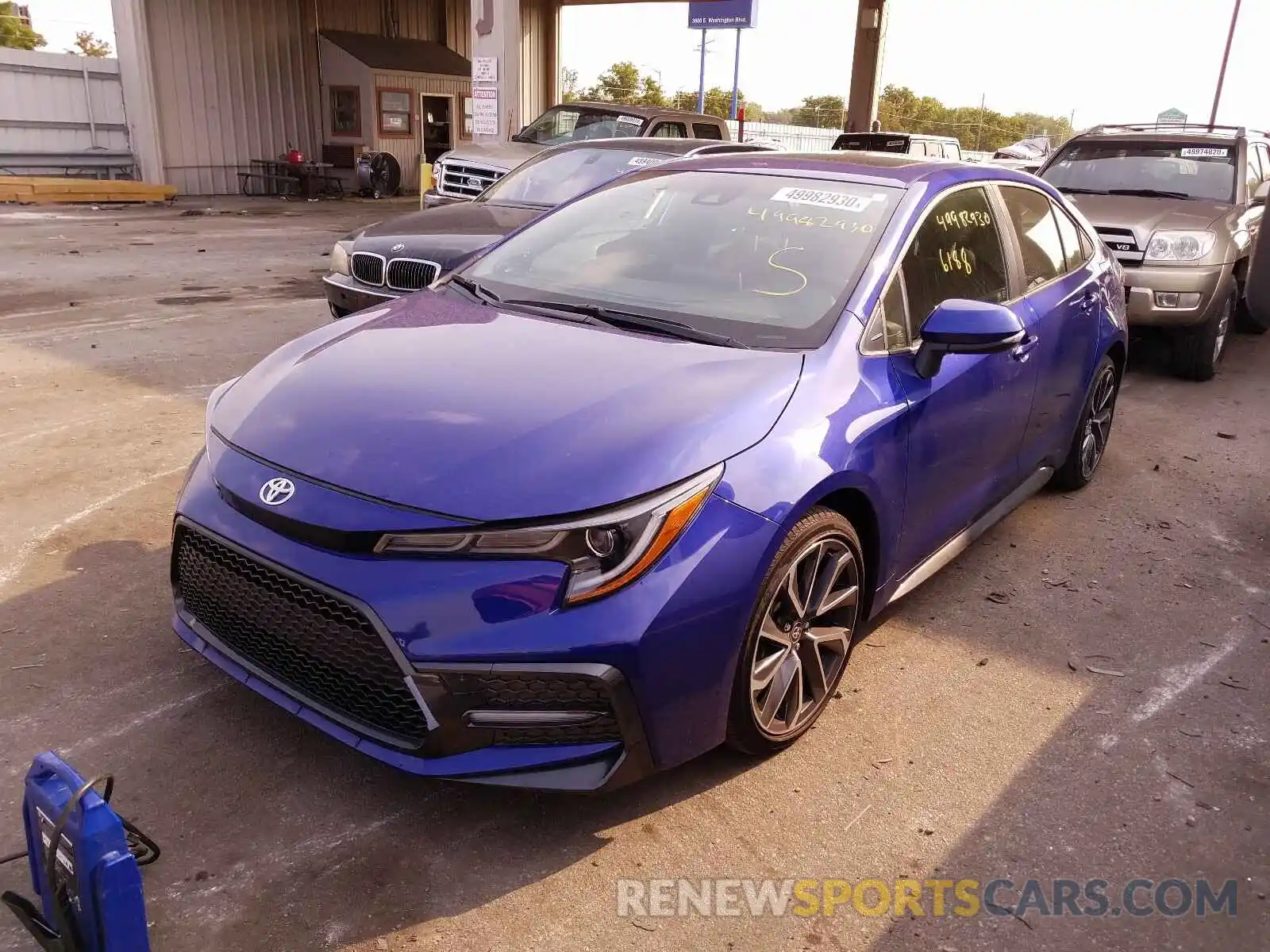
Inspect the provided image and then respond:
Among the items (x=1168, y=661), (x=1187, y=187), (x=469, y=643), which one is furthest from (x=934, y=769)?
(x=1187, y=187)

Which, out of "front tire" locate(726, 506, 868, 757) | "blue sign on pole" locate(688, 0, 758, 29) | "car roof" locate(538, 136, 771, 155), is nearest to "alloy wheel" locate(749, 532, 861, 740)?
"front tire" locate(726, 506, 868, 757)

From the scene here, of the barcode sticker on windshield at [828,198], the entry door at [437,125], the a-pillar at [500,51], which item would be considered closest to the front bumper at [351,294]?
the barcode sticker on windshield at [828,198]

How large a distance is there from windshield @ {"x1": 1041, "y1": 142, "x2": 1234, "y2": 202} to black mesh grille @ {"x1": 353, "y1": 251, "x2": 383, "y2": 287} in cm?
573

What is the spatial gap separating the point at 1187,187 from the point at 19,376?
8833 millimetres

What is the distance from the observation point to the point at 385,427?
2.66 m

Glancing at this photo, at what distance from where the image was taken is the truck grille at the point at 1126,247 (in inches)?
291

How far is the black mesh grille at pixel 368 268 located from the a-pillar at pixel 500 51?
7.20 m

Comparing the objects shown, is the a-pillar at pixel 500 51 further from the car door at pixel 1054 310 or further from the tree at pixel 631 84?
the tree at pixel 631 84

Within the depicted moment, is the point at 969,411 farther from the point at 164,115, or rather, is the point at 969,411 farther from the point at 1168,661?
the point at 164,115

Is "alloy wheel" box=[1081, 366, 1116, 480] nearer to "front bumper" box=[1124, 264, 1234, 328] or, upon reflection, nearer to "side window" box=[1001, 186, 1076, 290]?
"side window" box=[1001, 186, 1076, 290]

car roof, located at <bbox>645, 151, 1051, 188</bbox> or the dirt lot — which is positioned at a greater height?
car roof, located at <bbox>645, 151, 1051, 188</bbox>

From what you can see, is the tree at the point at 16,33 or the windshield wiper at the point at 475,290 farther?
the tree at the point at 16,33

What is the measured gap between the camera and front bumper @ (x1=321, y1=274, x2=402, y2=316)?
657cm

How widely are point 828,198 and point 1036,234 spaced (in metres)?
1.30
